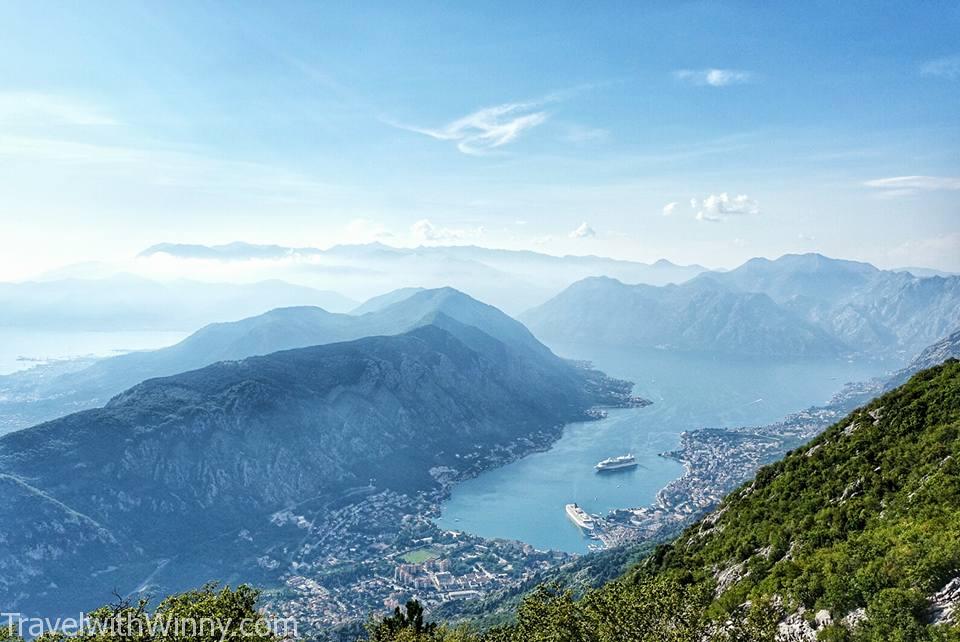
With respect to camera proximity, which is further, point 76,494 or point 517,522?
point 517,522

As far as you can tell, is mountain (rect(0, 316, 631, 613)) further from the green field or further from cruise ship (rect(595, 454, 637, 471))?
cruise ship (rect(595, 454, 637, 471))

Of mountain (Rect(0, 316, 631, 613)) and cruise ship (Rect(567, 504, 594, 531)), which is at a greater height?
mountain (Rect(0, 316, 631, 613))

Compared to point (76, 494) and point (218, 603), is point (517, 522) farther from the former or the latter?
point (218, 603)

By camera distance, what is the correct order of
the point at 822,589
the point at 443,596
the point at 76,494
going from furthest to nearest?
the point at 76,494 < the point at 443,596 < the point at 822,589

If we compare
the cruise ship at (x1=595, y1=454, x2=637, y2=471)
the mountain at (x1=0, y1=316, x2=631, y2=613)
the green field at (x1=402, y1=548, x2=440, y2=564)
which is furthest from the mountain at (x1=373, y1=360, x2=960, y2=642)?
the cruise ship at (x1=595, y1=454, x2=637, y2=471)

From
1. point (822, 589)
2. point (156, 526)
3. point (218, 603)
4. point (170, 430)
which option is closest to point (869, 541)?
point (822, 589)

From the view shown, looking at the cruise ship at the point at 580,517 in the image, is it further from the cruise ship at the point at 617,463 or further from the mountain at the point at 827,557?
the mountain at the point at 827,557

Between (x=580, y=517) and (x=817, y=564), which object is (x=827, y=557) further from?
(x=580, y=517)
